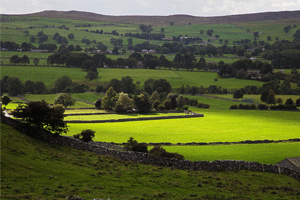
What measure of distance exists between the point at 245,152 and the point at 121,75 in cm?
11603

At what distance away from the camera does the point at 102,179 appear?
2712 centimetres

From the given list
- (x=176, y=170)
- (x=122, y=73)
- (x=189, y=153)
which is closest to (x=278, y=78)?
(x=122, y=73)

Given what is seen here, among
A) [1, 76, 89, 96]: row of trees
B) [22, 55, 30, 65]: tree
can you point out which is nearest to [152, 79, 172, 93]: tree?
[1, 76, 89, 96]: row of trees

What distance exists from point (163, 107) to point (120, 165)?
6846cm

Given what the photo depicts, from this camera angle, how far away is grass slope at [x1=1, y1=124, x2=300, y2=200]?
913 inches

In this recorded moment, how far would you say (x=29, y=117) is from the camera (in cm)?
3400

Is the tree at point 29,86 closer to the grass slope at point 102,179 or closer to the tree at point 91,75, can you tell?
the tree at point 91,75

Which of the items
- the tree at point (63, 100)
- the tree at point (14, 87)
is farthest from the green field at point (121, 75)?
the tree at point (63, 100)

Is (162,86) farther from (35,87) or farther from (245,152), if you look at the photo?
(245,152)

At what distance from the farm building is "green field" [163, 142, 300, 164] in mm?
902

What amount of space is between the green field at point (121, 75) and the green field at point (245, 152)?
93398 millimetres

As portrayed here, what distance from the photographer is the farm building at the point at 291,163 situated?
40250mm

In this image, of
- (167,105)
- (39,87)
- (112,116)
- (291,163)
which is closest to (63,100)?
(112,116)

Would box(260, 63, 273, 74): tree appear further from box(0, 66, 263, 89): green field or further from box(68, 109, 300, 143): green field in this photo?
box(68, 109, 300, 143): green field
